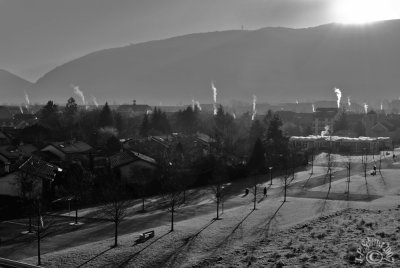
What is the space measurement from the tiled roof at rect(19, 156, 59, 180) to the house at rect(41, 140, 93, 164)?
24.8 feet

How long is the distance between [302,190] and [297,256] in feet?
60.2

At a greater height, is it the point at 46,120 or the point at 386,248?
the point at 46,120

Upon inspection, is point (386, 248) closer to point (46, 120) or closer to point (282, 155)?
point (282, 155)

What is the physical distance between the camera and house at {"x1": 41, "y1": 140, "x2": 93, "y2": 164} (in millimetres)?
44219

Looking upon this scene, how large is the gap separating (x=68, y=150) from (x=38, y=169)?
12.9 meters

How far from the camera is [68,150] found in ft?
152

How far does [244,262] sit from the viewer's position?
18344mm

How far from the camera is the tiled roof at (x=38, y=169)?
31.9 meters

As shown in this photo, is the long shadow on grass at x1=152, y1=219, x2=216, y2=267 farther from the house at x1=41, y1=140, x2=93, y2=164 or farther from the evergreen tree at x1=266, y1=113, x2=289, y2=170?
the evergreen tree at x1=266, y1=113, x2=289, y2=170

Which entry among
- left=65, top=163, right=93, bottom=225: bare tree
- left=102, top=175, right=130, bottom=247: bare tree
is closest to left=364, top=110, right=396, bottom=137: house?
left=102, top=175, right=130, bottom=247: bare tree

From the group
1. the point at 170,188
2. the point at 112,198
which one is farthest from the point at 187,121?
the point at 112,198

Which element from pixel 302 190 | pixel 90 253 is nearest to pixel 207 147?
pixel 302 190

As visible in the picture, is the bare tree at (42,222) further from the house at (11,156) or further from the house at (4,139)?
the house at (4,139)

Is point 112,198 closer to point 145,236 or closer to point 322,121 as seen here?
point 145,236
